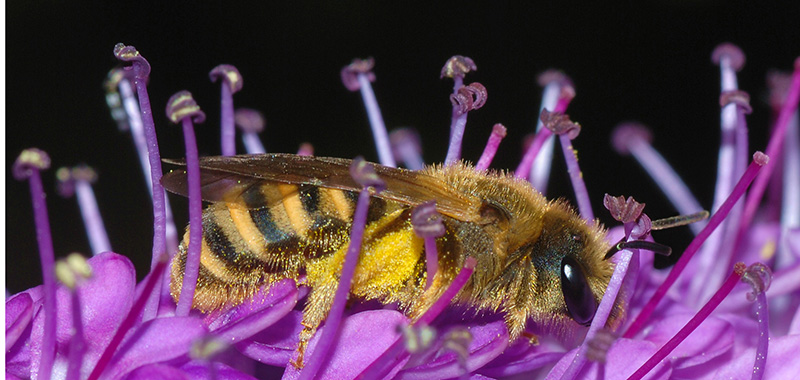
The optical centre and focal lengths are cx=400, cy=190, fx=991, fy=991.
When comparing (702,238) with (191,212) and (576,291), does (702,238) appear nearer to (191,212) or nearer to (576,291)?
(576,291)

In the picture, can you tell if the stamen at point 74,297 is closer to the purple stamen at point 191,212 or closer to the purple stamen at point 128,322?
the purple stamen at point 128,322

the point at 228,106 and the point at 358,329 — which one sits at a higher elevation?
the point at 228,106

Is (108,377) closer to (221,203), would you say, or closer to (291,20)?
(221,203)

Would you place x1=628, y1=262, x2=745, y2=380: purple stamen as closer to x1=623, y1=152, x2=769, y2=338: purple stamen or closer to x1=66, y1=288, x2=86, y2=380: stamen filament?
x1=623, y1=152, x2=769, y2=338: purple stamen

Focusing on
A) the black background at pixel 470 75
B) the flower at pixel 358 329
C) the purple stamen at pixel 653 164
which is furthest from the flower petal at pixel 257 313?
the black background at pixel 470 75

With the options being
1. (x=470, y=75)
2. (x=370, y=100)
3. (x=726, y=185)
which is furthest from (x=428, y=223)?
(x=470, y=75)

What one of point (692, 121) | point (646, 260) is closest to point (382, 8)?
point (692, 121)
